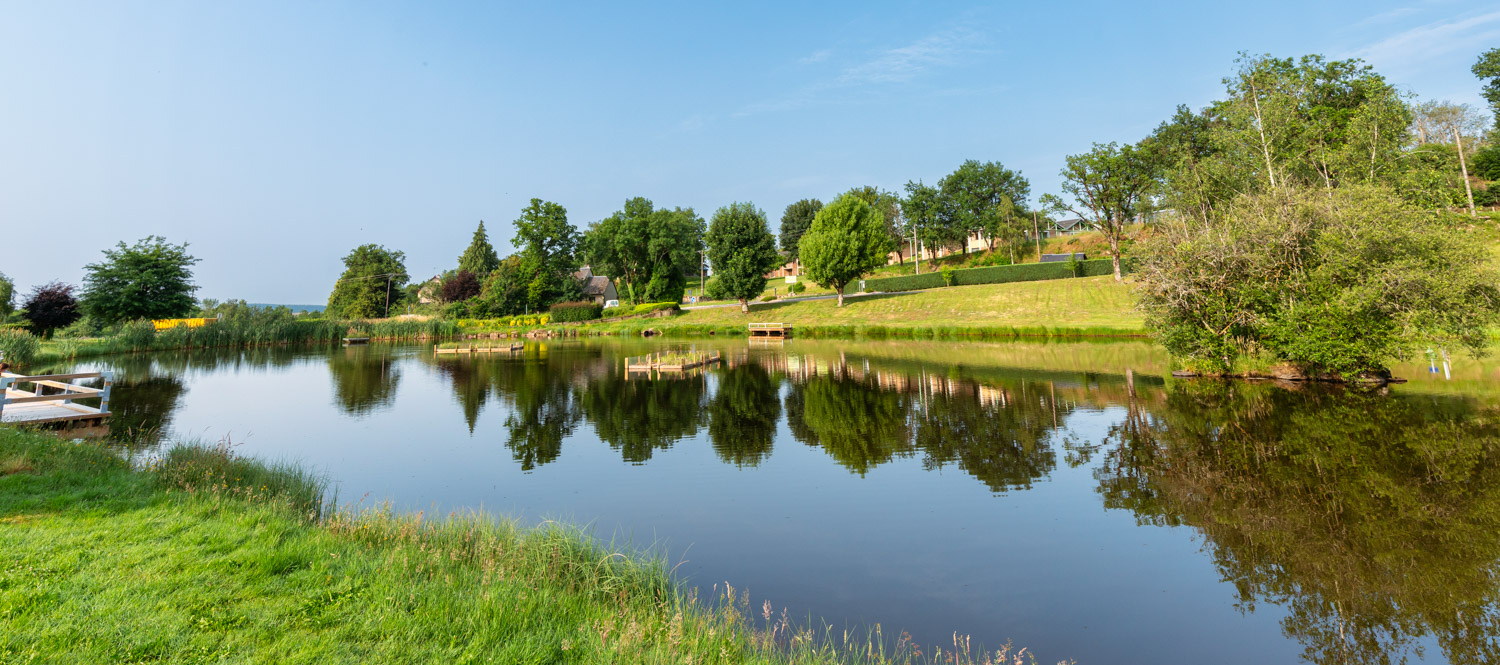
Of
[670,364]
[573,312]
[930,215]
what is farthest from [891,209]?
Result: [670,364]

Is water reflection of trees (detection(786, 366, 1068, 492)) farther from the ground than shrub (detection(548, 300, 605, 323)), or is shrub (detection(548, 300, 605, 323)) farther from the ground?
shrub (detection(548, 300, 605, 323))

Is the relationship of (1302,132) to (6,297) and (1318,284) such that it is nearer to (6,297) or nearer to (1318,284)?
(1318,284)

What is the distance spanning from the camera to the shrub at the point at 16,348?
24578mm

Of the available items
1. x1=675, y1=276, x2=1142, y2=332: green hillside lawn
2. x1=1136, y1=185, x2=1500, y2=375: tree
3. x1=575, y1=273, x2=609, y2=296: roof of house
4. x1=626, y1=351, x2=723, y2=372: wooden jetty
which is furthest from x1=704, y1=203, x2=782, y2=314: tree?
x1=1136, y1=185, x2=1500, y2=375: tree

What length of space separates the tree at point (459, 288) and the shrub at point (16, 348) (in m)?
49.2

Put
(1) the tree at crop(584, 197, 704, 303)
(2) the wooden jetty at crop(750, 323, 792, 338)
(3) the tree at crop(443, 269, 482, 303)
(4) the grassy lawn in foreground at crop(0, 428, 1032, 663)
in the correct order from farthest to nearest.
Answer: (3) the tree at crop(443, 269, 482, 303)
(1) the tree at crop(584, 197, 704, 303)
(2) the wooden jetty at crop(750, 323, 792, 338)
(4) the grassy lawn in foreground at crop(0, 428, 1032, 663)

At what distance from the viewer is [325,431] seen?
16.2m

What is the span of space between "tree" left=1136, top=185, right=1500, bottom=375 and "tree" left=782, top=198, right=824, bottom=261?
7087 centimetres

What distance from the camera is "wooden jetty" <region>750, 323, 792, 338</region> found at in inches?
1958

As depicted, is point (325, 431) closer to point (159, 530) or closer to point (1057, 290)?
point (159, 530)

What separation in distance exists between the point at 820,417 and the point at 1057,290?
41.3 m

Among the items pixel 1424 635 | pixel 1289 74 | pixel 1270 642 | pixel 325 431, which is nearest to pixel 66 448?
pixel 325 431

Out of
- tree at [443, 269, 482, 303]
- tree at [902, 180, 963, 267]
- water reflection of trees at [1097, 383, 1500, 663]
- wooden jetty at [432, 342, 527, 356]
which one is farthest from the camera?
tree at [902, 180, 963, 267]

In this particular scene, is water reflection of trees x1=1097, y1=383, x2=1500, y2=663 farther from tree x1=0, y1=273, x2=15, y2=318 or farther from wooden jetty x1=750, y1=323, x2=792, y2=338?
tree x1=0, y1=273, x2=15, y2=318
